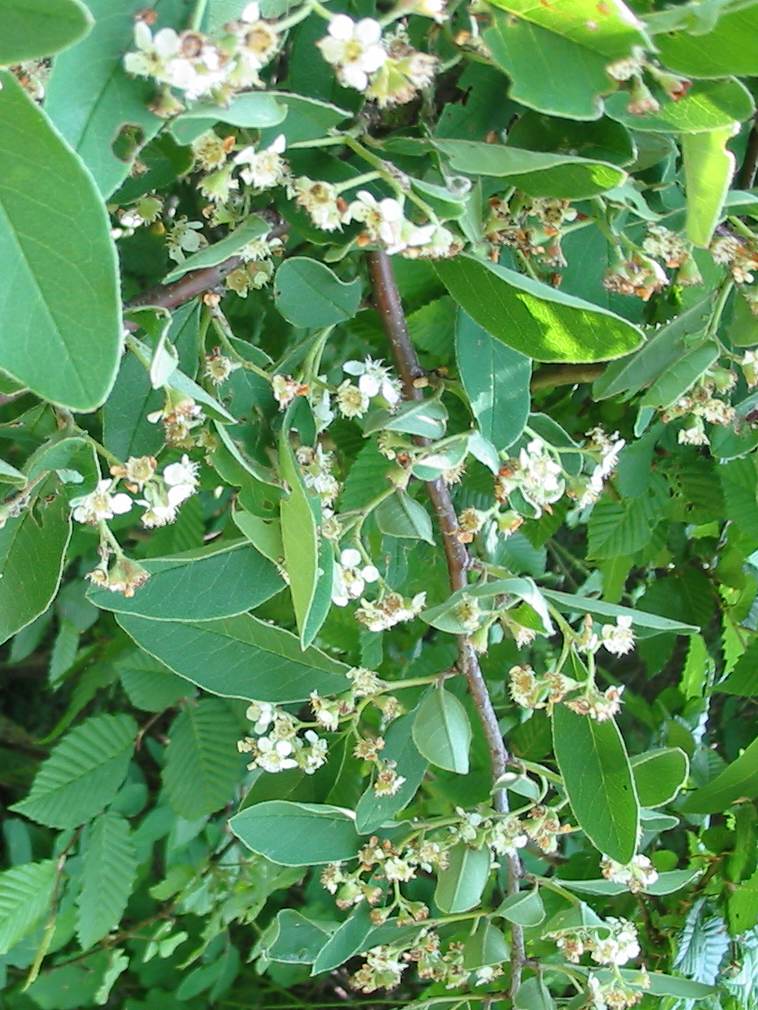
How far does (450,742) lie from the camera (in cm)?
88

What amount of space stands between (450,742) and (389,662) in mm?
653

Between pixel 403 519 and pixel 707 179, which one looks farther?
pixel 403 519

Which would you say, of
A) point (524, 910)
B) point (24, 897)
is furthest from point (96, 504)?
point (24, 897)

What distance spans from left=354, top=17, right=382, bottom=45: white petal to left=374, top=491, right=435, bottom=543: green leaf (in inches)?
14.4

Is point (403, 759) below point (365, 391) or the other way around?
below

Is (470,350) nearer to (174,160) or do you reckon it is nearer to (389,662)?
(174,160)

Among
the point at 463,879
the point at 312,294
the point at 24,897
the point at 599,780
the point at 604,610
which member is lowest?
the point at 24,897

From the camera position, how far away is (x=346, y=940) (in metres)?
Answer: 1.04

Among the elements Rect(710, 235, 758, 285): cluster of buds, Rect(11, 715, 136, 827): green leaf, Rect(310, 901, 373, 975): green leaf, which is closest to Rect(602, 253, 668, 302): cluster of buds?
Rect(710, 235, 758, 285): cluster of buds

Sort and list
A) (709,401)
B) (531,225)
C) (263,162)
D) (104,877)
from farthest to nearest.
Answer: (104,877)
(709,401)
(531,225)
(263,162)

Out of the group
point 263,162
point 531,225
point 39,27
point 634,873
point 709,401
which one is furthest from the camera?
point 634,873

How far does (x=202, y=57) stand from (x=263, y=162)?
127 millimetres

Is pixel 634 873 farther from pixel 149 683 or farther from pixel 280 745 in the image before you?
pixel 149 683

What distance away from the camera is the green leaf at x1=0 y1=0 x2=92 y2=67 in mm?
508
